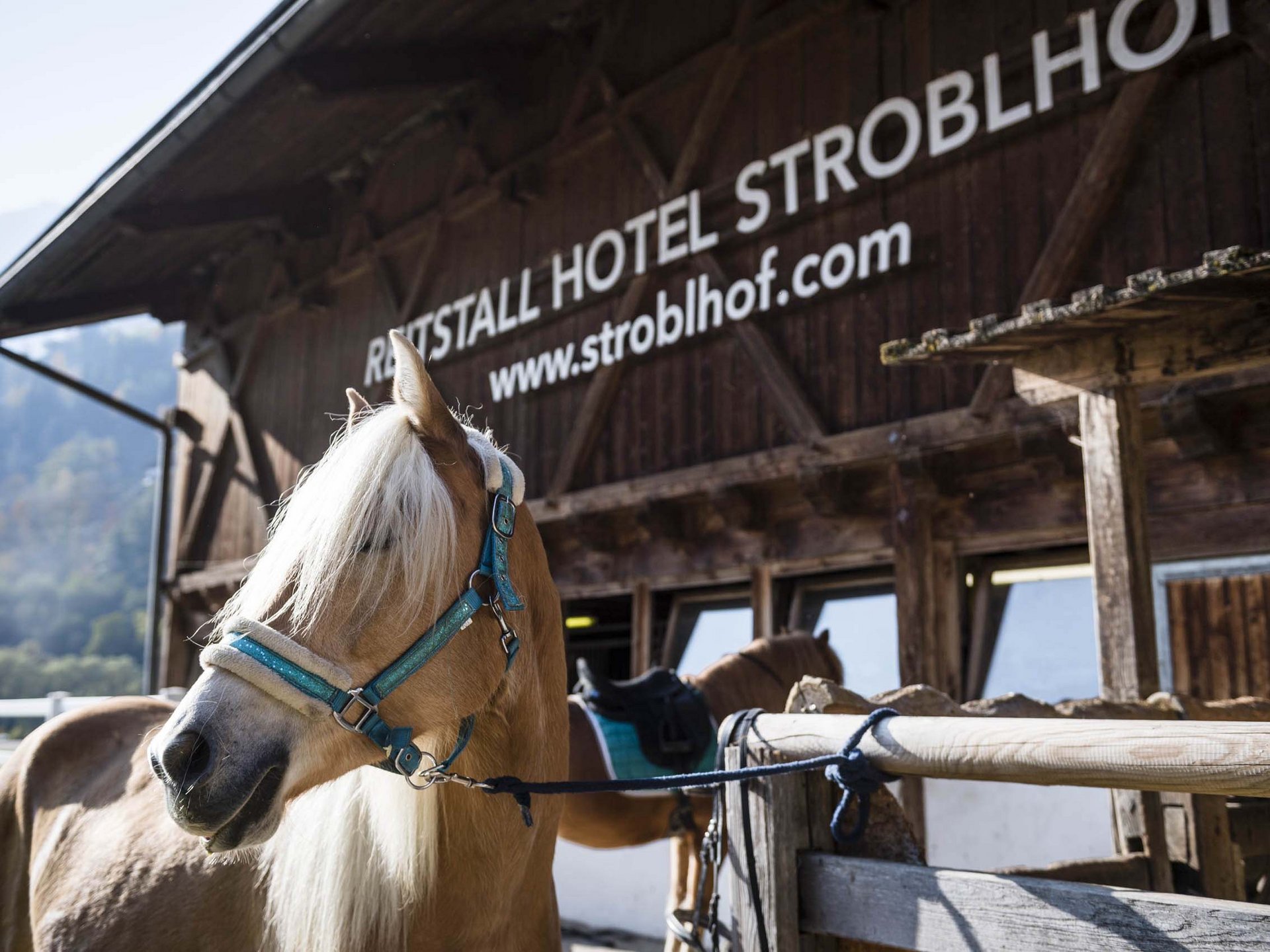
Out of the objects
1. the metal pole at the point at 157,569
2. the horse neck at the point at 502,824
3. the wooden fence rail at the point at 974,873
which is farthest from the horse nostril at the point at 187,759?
the metal pole at the point at 157,569

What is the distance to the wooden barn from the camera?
451 centimetres

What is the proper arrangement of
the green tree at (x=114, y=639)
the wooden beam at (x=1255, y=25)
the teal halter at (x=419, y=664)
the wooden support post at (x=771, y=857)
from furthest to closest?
the green tree at (x=114, y=639)
the wooden beam at (x=1255, y=25)
the wooden support post at (x=771, y=857)
the teal halter at (x=419, y=664)

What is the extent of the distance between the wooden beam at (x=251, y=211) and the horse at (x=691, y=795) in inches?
286

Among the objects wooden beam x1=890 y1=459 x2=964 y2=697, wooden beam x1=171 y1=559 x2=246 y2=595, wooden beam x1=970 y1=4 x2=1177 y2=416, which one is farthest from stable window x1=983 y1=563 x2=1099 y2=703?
wooden beam x1=171 y1=559 x2=246 y2=595

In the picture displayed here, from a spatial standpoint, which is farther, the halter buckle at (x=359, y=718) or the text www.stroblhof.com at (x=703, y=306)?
the text www.stroblhof.com at (x=703, y=306)

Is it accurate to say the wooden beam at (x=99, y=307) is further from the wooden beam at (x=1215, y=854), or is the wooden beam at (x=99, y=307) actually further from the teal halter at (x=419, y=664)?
the wooden beam at (x=1215, y=854)

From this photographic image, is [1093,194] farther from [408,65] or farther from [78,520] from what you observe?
[78,520]

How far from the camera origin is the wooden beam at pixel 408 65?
7.59 m

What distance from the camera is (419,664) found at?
5.76 ft

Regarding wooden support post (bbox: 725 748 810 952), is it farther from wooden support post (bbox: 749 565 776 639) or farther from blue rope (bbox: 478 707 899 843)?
wooden support post (bbox: 749 565 776 639)

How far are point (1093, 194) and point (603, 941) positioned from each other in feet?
16.4

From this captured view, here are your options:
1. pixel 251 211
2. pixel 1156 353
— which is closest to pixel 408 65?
pixel 251 211

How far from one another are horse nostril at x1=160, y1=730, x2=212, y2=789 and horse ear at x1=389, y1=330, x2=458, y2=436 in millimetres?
659

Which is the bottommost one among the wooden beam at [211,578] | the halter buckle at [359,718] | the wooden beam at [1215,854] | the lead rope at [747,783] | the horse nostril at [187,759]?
the wooden beam at [1215,854]
